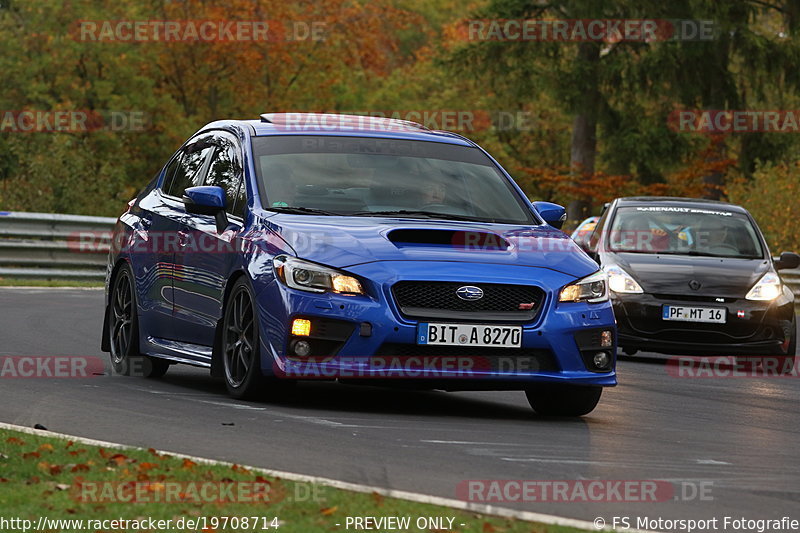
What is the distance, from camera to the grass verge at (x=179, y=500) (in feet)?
19.6

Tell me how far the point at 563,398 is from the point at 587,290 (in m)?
0.83

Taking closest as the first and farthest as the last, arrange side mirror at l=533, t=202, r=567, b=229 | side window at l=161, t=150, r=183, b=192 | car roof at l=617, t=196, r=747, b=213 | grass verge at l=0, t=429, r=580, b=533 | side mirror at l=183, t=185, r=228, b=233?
1. grass verge at l=0, t=429, r=580, b=533
2. side mirror at l=183, t=185, r=228, b=233
3. side mirror at l=533, t=202, r=567, b=229
4. side window at l=161, t=150, r=183, b=192
5. car roof at l=617, t=196, r=747, b=213

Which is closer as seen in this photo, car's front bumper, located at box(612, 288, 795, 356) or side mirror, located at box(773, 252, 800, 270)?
car's front bumper, located at box(612, 288, 795, 356)

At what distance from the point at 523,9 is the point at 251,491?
131 ft

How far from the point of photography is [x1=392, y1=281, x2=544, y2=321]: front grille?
973 centimetres

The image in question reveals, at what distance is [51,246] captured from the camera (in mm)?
26297

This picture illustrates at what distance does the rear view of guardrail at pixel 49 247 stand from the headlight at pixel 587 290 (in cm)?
1686

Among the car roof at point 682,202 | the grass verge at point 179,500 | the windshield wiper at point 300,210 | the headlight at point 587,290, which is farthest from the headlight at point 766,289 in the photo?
the grass verge at point 179,500

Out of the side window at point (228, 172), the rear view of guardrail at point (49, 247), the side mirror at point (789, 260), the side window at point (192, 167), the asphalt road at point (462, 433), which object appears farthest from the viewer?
the rear view of guardrail at point (49, 247)

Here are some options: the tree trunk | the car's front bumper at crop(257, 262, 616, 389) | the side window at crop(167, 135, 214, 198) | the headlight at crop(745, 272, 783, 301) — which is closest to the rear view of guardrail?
the headlight at crop(745, 272, 783, 301)

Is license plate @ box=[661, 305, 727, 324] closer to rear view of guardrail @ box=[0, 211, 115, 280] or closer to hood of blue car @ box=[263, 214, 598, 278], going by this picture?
hood of blue car @ box=[263, 214, 598, 278]

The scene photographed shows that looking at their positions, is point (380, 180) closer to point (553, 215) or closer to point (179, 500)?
point (553, 215)

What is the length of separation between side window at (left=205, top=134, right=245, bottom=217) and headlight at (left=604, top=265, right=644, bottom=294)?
550 centimetres

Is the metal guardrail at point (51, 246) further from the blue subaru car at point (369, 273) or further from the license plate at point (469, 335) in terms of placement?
the license plate at point (469, 335)
